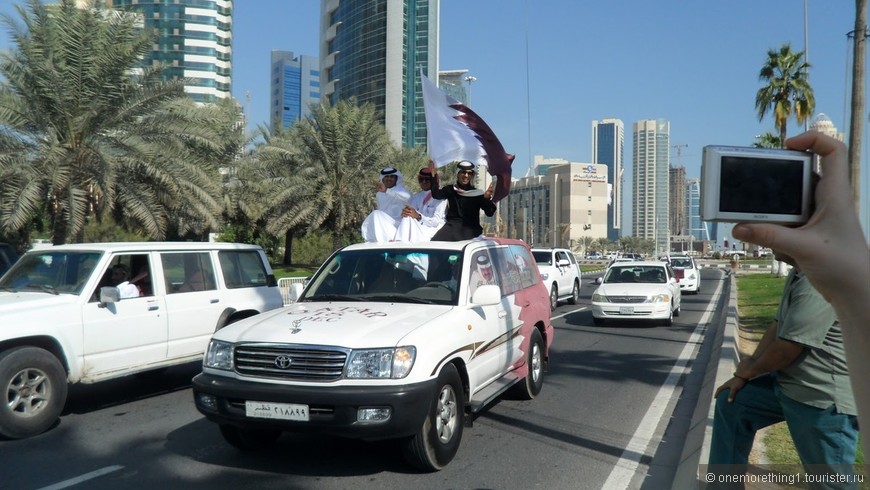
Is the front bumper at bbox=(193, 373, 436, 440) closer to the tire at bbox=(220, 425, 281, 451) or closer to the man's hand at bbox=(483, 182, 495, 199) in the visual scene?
the tire at bbox=(220, 425, 281, 451)

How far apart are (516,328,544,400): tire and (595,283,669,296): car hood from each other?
800cm

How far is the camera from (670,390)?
9.06 meters

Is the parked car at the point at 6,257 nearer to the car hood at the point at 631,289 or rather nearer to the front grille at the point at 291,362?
the front grille at the point at 291,362

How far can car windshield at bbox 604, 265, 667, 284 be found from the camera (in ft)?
57.2

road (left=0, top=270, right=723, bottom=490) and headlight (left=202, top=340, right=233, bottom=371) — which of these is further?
headlight (left=202, top=340, right=233, bottom=371)

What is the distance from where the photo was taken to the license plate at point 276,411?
16.9ft

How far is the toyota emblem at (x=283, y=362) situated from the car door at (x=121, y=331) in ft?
10.2

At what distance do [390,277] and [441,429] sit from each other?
5.81ft

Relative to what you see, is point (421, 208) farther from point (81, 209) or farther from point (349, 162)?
point (349, 162)

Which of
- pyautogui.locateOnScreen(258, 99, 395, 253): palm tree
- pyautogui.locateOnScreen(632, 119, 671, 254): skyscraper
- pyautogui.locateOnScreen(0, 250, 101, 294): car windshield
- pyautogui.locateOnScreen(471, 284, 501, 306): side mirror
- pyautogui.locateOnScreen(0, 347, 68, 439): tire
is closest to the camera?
pyautogui.locateOnScreen(471, 284, 501, 306): side mirror

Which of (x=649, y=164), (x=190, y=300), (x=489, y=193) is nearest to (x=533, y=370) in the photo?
(x=489, y=193)

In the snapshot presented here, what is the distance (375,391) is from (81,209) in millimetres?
13072

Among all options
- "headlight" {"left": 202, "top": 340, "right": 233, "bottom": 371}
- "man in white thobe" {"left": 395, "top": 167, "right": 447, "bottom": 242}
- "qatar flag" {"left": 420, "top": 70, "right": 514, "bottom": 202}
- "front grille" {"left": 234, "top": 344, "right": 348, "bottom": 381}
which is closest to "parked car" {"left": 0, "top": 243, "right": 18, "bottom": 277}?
"man in white thobe" {"left": 395, "top": 167, "right": 447, "bottom": 242}

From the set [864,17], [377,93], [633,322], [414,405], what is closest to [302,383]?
[414,405]
